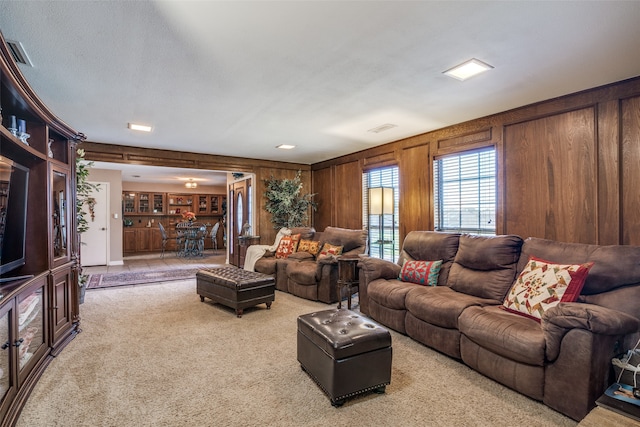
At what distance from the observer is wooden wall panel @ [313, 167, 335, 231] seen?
673cm

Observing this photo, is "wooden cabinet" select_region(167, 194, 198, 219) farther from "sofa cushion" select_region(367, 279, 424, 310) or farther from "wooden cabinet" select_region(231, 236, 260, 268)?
"sofa cushion" select_region(367, 279, 424, 310)

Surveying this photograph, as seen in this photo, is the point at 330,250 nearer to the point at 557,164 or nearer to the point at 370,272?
the point at 370,272

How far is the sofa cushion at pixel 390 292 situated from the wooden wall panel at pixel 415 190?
159 cm

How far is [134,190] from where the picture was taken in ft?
33.5

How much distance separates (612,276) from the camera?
7.28ft

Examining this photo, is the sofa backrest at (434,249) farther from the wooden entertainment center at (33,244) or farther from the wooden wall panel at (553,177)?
the wooden entertainment center at (33,244)

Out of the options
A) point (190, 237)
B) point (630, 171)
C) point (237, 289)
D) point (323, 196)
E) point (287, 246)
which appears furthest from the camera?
point (190, 237)

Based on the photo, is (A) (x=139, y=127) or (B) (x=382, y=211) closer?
(A) (x=139, y=127)

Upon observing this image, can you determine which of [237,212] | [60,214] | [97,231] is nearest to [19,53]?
[60,214]

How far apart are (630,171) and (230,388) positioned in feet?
12.5

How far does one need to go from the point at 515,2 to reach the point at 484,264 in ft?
6.95

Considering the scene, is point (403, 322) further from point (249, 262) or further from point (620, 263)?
point (249, 262)

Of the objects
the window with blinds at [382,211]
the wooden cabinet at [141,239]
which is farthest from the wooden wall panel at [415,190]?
the wooden cabinet at [141,239]

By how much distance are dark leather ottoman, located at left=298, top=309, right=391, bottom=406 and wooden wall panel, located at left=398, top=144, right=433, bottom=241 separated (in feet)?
9.27
